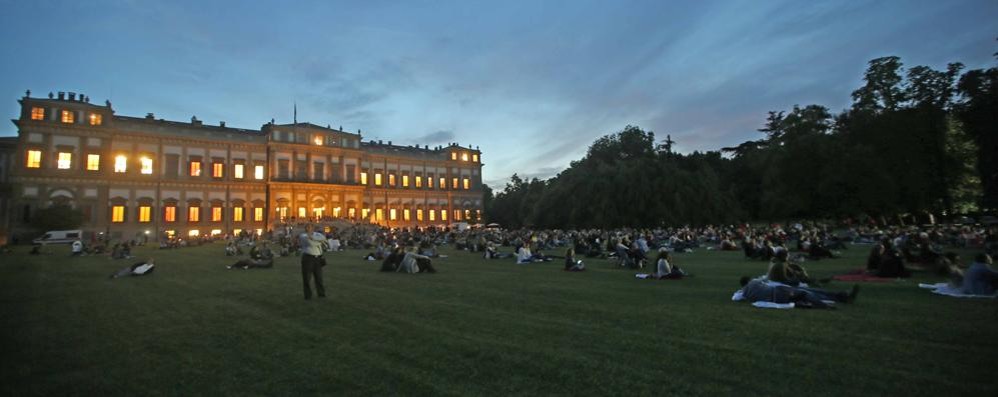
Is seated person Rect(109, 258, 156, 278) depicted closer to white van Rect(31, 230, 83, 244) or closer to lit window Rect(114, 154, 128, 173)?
white van Rect(31, 230, 83, 244)

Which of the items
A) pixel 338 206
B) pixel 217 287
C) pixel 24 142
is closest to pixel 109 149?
pixel 24 142

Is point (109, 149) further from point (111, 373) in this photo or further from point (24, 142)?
point (111, 373)

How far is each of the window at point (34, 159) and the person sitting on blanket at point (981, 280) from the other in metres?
60.5

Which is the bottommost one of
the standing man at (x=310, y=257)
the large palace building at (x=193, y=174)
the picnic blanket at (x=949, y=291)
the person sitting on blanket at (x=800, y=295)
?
the picnic blanket at (x=949, y=291)

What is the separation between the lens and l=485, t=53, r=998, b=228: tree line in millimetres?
35344

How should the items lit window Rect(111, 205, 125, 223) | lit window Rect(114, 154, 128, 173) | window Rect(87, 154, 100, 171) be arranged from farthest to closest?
lit window Rect(114, 154, 128, 173)
lit window Rect(111, 205, 125, 223)
window Rect(87, 154, 100, 171)

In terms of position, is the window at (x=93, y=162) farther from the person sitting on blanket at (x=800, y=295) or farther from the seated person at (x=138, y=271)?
the person sitting on blanket at (x=800, y=295)

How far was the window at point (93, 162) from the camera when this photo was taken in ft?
150

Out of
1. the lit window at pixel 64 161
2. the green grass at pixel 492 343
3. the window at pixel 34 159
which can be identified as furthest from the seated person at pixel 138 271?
the window at pixel 34 159

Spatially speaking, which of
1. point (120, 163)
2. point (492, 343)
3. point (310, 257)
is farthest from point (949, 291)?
point (120, 163)

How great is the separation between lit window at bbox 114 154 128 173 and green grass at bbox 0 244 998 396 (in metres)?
45.5

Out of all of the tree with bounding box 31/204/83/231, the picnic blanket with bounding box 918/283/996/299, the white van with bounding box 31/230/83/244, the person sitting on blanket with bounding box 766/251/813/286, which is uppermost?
the tree with bounding box 31/204/83/231

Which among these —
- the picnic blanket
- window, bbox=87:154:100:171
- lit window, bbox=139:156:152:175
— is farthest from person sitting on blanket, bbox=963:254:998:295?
window, bbox=87:154:100:171

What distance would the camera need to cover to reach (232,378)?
4754mm
